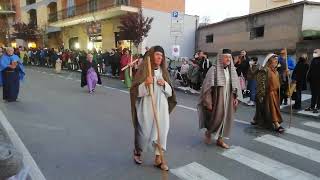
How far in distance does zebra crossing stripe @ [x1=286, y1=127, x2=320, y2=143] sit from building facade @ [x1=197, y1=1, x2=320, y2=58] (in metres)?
8.39

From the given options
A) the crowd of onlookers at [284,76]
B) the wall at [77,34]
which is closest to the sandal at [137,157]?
the crowd of onlookers at [284,76]

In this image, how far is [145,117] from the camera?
5.56m

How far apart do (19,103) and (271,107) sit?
25.4ft

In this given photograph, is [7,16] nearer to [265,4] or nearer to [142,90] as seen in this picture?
[265,4]

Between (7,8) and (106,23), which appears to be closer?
(106,23)

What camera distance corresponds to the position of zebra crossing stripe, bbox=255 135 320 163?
21.0 feet

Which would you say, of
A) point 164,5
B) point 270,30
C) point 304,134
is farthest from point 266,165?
point 164,5

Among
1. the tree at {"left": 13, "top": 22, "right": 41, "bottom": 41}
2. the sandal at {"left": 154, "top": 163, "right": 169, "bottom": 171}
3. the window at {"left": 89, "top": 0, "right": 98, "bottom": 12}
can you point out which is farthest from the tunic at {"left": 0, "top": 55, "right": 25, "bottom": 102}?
the tree at {"left": 13, "top": 22, "right": 41, "bottom": 41}

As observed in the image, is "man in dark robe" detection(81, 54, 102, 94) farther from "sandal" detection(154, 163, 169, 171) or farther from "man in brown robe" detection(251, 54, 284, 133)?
"sandal" detection(154, 163, 169, 171)

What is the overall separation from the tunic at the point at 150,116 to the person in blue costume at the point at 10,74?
300 inches

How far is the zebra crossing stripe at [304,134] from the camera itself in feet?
25.0

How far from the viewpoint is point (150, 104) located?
559 centimetres

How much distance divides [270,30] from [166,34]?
1083cm

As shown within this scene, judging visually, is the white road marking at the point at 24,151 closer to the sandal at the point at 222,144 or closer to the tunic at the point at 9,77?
the tunic at the point at 9,77
